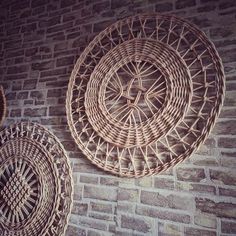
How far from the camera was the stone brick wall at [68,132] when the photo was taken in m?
1.16

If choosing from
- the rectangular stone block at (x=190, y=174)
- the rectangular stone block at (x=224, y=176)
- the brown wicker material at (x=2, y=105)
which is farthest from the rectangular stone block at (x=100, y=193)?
the brown wicker material at (x=2, y=105)

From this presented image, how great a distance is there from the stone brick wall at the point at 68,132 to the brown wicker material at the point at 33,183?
70 mm

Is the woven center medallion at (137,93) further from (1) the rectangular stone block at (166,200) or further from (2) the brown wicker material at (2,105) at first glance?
(2) the brown wicker material at (2,105)

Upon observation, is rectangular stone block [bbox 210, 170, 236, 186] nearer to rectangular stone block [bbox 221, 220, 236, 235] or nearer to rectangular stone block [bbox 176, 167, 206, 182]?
rectangular stone block [bbox 176, 167, 206, 182]

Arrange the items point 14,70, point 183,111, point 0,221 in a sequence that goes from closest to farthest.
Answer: point 183,111, point 0,221, point 14,70

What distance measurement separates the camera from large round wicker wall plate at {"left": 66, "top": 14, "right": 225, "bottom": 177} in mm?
1244

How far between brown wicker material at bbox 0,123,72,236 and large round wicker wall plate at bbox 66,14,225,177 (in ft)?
0.77

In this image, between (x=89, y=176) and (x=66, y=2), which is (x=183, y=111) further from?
(x=66, y=2)

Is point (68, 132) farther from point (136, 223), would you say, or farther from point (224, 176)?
point (224, 176)

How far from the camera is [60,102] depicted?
1.67 m

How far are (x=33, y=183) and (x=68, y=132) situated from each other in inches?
15.6

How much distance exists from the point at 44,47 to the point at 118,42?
64 cm

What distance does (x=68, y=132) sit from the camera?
1611 mm

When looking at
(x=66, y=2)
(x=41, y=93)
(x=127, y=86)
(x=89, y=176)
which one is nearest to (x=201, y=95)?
(x=127, y=86)
